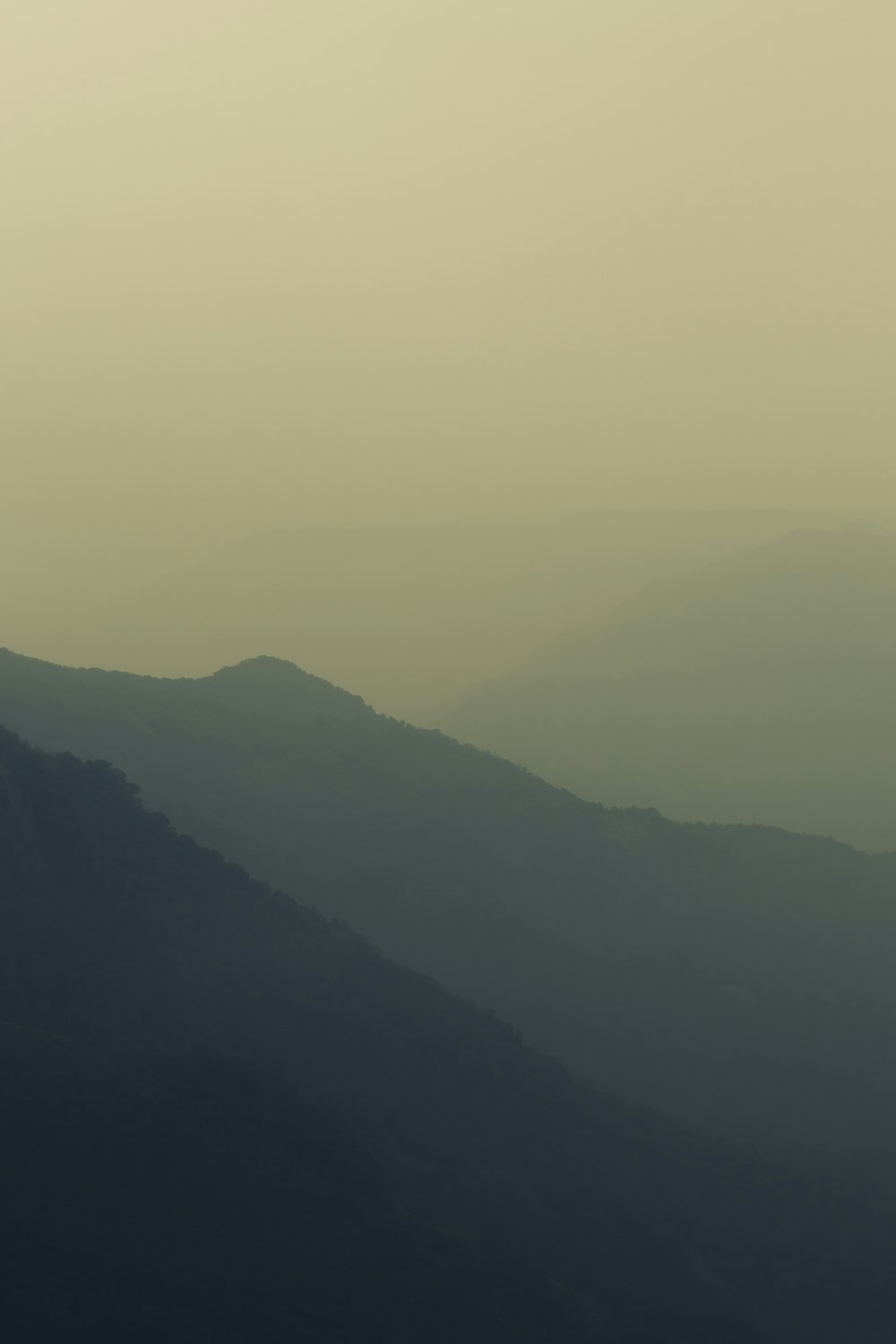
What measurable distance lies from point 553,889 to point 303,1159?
65639 mm

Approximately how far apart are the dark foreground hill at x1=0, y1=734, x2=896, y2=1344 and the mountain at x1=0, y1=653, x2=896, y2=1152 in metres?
17.1

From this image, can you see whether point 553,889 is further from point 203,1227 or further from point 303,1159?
point 203,1227

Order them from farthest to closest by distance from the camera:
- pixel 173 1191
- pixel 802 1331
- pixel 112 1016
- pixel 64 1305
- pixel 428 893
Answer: pixel 428 893, pixel 802 1331, pixel 112 1016, pixel 173 1191, pixel 64 1305

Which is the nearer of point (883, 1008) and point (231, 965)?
point (231, 965)

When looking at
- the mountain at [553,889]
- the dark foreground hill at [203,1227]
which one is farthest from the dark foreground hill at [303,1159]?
the mountain at [553,889]

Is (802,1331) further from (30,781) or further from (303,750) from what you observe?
(303,750)

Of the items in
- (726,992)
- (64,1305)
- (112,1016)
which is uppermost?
(726,992)

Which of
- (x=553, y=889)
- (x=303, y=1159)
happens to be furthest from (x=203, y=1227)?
(x=553, y=889)

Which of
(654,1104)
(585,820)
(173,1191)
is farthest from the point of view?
(585,820)

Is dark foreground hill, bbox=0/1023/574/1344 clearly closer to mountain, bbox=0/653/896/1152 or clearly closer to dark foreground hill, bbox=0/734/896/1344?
dark foreground hill, bbox=0/734/896/1344

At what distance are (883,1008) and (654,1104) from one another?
3538 centimetres

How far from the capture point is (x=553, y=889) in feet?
417

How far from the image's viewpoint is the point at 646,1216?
78.4 metres

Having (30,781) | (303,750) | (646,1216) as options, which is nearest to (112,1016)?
(30,781)
